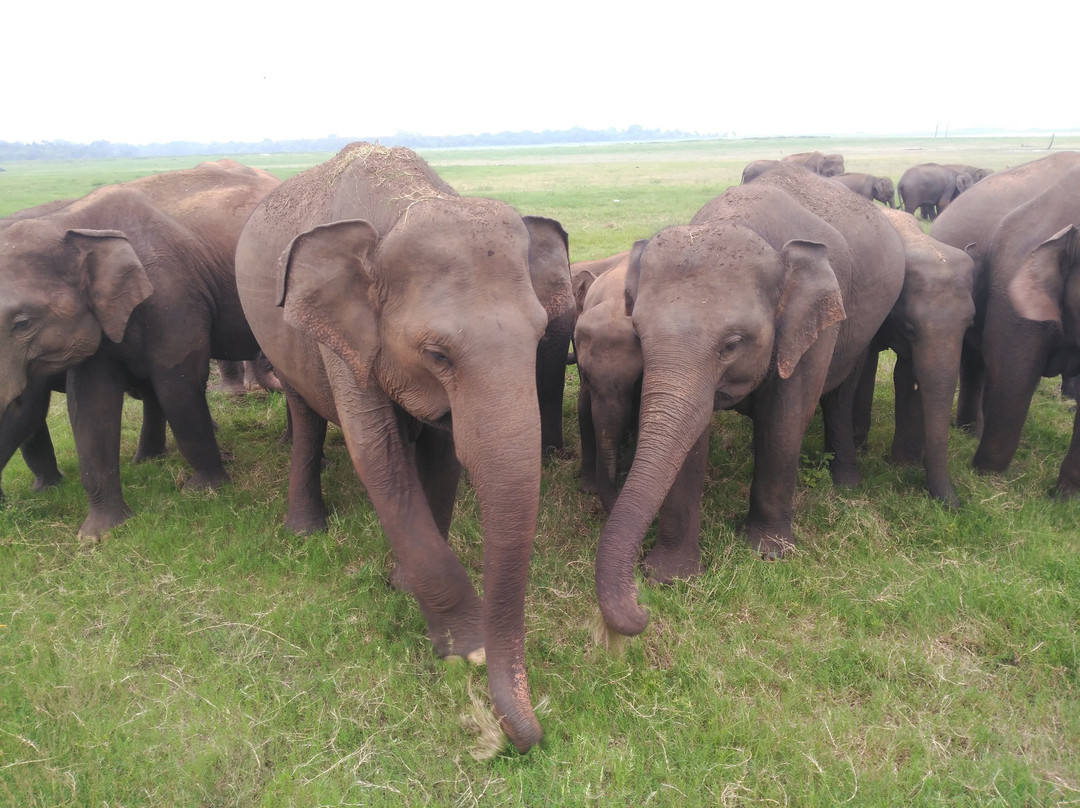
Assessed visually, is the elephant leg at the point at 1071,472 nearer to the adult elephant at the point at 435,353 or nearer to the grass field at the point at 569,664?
the grass field at the point at 569,664

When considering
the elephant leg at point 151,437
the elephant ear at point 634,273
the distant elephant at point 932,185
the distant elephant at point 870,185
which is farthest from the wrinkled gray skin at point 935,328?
the distant elephant at point 932,185

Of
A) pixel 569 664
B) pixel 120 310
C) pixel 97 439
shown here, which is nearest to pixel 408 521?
pixel 569 664

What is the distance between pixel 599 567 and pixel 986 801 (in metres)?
1.70

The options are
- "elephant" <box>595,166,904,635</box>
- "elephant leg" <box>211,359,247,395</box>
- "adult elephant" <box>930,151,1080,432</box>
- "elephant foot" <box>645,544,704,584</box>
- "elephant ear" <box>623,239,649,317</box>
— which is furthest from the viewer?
"elephant leg" <box>211,359,247,395</box>

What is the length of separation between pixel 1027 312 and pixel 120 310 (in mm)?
5811

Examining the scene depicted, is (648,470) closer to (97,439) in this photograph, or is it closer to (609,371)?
(609,371)

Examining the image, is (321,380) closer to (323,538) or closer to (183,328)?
(323,538)

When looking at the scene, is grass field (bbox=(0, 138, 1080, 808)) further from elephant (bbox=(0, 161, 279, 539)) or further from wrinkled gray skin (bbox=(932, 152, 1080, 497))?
elephant (bbox=(0, 161, 279, 539))

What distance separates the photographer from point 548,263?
3.84 m

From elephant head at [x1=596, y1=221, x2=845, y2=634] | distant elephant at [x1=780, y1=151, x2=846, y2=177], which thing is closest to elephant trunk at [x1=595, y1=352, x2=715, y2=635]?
elephant head at [x1=596, y1=221, x2=845, y2=634]

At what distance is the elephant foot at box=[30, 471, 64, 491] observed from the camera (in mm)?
6062

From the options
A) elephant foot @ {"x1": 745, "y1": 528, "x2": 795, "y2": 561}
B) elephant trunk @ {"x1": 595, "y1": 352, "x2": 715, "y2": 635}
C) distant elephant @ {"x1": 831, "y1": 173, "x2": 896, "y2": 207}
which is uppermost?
distant elephant @ {"x1": 831, "y1": 173, "x2": 896, "y2": 207}

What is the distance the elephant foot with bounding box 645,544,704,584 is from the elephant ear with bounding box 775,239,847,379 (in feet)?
3.93

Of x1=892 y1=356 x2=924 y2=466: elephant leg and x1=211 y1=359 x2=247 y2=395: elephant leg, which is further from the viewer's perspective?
x1=211 y1=359 x2=247 y2=395: elephant leg
